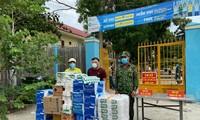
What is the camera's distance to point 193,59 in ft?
25.6

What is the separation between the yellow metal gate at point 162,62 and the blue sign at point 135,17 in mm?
1423

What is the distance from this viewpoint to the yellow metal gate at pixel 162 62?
8.45m

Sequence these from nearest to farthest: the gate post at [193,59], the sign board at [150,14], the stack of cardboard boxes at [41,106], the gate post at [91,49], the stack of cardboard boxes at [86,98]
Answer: the stack of cardboard boxes at [86,98] → the stack of cardboard boxes at [41,106] → the gate post at [193,59] → the sign board at [150,14] → the gate post at [91,49]

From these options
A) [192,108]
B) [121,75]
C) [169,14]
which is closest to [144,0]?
[169,14]

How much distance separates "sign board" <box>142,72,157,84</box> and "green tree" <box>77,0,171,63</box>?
6.52m

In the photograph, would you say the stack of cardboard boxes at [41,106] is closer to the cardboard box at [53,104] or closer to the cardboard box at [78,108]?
the cardboard box at [53,104]

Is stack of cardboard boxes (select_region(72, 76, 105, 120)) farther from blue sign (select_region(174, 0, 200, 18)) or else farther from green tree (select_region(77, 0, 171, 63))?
green tree (select_region(77, 0, 171, 63))

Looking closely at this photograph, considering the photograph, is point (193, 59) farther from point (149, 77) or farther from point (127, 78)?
point (127, 78)

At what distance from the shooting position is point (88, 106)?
4285 millimetres

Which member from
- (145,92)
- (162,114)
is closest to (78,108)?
(145,92)

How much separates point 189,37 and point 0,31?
19.8 feet

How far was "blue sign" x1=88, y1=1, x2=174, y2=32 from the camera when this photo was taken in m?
9.54

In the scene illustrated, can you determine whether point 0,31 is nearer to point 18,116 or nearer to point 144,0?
point 18,116

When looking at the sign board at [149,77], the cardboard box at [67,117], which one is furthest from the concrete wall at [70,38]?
the cardboard box at [67,117]
